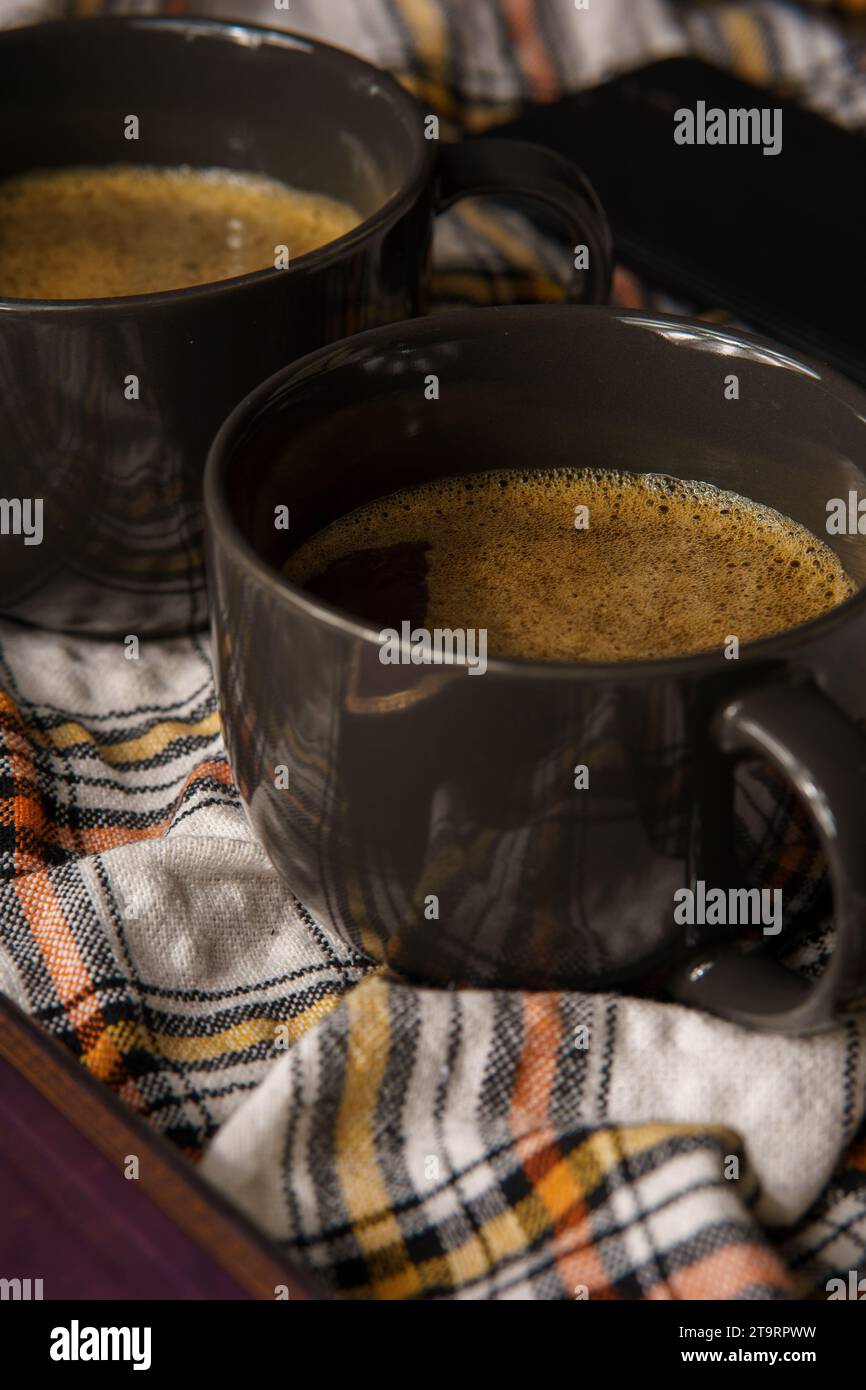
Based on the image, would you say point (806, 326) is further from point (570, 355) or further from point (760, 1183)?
point (760, 1183)

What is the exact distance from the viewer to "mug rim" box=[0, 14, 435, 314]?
64cm

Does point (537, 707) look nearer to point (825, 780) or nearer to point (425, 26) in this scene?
point (825, 780)

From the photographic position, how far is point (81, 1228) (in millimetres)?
488

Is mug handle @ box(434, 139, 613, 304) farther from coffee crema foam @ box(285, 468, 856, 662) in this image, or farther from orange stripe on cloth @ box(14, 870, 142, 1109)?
orange stripe on cloth @ box(14, 870, 142, 1109)

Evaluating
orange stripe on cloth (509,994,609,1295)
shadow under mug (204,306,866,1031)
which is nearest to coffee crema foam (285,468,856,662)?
shadow under mug (204,306,866,1031)

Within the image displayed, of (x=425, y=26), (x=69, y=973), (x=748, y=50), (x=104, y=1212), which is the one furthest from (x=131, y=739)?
(x=748, y=50)

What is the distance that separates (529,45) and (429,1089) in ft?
2.55

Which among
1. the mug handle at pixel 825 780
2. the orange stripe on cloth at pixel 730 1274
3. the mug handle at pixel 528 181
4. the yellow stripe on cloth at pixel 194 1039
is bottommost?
Answer: the orange stripe on cloth at pixel 730 1274

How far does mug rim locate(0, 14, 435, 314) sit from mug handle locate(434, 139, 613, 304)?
0.06ft

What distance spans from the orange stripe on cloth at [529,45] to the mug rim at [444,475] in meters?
0.52

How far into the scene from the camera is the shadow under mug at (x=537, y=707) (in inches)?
19.0

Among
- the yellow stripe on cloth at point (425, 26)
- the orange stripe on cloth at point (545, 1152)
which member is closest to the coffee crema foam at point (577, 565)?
the orange stripe on cloth at point (545, 1152)

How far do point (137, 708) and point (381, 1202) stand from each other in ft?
0.92

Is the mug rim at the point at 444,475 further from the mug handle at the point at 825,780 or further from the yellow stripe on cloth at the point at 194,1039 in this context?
the yellow stripe on cloth at the point at 194,1039
